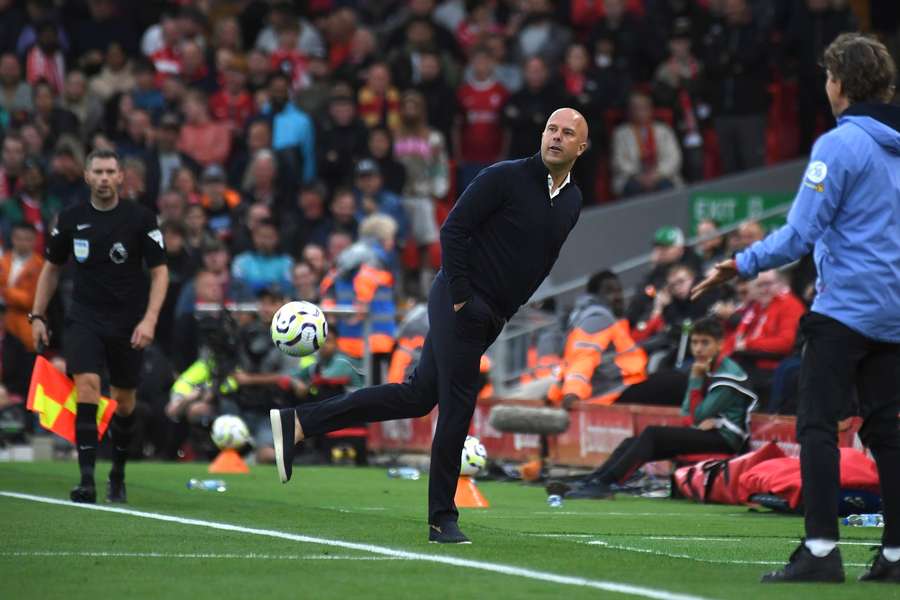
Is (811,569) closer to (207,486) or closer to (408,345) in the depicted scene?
(207,486)

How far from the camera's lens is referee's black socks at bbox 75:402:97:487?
12.0m

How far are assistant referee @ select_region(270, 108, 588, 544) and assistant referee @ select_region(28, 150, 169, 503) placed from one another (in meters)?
2.98

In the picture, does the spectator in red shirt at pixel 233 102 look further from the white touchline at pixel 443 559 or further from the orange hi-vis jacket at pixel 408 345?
the white touchline at pixel 443 559

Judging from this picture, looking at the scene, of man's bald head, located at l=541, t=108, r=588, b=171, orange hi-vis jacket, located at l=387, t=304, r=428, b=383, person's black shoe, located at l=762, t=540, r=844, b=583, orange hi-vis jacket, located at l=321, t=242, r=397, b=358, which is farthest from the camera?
orange hi-vis jacket, located at l=321, t=242, r=397, b=358

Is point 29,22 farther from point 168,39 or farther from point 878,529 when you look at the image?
point 878,529

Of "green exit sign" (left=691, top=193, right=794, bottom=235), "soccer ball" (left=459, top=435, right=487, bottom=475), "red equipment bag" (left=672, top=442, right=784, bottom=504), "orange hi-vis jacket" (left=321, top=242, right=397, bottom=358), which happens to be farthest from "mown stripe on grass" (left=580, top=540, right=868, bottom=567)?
"green exit sign" (left=691, top=193, right=794, bottom=235)

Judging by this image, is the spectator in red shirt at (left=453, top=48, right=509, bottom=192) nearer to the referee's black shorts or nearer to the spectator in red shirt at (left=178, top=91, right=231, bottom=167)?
the spectator in red shirt at (left=178, top=91, right=231, bottom=167)

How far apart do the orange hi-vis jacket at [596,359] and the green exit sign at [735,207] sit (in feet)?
14.2

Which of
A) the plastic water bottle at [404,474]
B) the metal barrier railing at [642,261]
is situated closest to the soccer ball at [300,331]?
the plastic water bottle at [404,474]

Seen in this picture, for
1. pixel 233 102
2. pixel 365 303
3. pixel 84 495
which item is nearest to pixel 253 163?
pixel 233 102

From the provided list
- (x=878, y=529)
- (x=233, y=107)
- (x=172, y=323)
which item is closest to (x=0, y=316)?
(x=172, y=323)

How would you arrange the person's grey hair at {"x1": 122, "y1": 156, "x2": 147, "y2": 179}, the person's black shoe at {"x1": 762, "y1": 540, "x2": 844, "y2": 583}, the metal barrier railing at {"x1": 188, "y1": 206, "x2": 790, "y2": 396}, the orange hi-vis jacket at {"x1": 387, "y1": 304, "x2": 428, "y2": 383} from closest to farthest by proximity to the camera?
the person's black shoe at {"x1": 762, "y1": 540, "x2": 844, "y2": 583} → the orange hi-vis jacket at {"x1": 387, "y1": 304, "x2": 428, "y2": 383} → the metal barrier railing at {"x1": 188, "y1": 206, "x2": 790, "y2": 396} → the person's grey hair at {"x1": 122, "y1": 156, "x2": 147, "y2": 179}

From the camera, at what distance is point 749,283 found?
17.6 metres

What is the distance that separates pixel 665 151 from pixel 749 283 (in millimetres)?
5625
